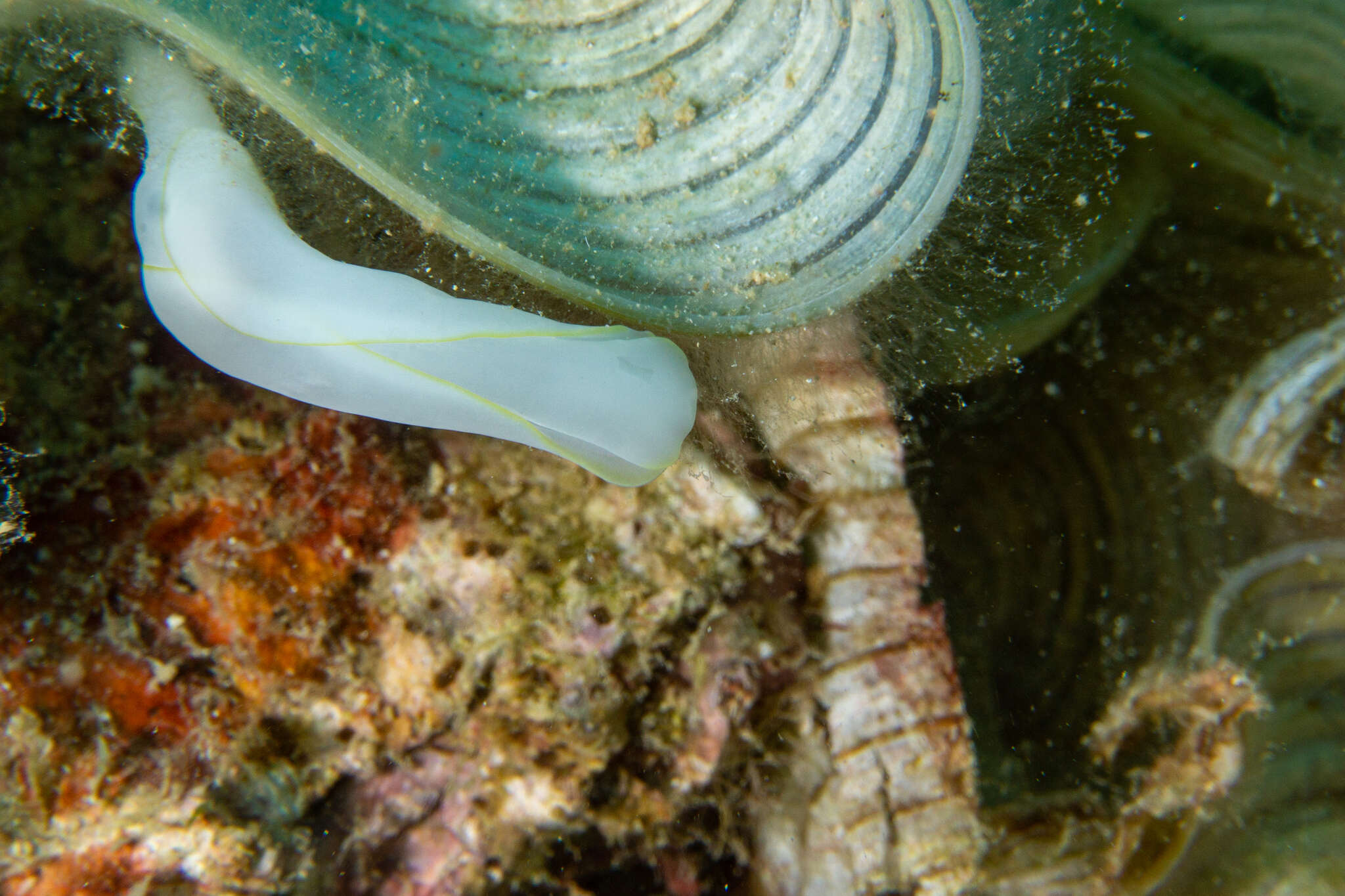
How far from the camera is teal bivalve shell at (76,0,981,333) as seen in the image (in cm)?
157

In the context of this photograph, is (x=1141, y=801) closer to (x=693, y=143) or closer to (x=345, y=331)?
(x=693, y=143)

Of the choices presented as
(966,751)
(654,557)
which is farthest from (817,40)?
(966,751)

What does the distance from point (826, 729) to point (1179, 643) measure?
1048 mm

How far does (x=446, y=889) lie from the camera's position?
202 cm

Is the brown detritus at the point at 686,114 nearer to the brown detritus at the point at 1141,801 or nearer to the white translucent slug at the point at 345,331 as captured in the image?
the white translucent slug at the point at 345,331

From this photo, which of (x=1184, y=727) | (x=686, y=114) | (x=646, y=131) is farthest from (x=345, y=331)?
(x=1184, y=727)

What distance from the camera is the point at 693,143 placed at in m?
1.64

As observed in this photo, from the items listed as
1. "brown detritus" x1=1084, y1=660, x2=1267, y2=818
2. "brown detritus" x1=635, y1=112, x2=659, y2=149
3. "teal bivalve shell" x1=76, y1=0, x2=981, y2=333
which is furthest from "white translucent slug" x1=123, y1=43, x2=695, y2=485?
"brown detritus" x1=1084, y1=660, x2=1267, y2=818

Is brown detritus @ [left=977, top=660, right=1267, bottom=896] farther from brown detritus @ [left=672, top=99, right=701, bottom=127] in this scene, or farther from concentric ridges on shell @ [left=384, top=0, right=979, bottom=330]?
brown detritus @ [left=672, top=99, right=701, bottom=127]

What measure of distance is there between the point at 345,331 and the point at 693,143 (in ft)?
3.39

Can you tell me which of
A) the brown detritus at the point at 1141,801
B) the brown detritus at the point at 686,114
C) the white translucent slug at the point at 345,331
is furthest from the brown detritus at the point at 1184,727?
the brown detritus at the point at 686,114

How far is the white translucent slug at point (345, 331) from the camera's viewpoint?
1652 mm

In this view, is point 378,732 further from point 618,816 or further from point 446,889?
point 618,816

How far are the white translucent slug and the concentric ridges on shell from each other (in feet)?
0.65
